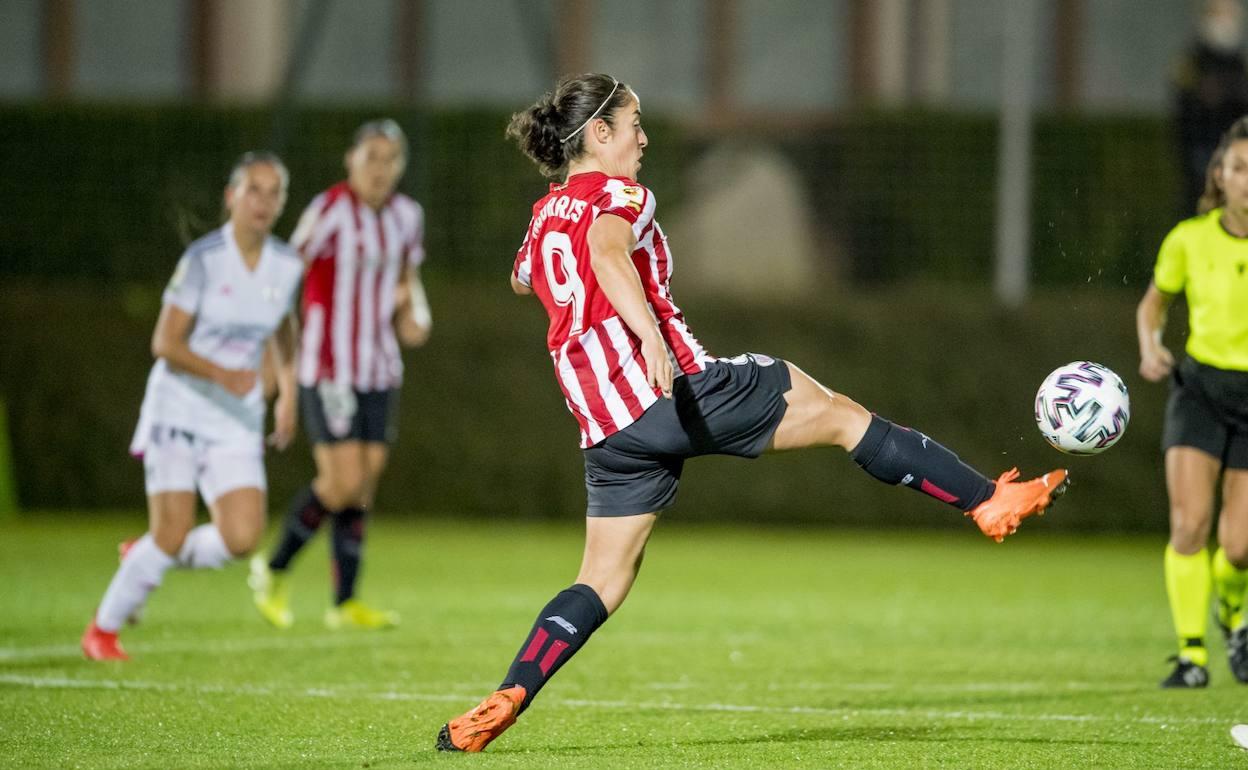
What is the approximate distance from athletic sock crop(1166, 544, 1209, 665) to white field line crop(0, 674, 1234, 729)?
0.96m

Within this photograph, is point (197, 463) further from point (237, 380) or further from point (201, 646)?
point (201, 646)

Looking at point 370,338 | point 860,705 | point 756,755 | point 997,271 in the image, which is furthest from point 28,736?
point 997,271

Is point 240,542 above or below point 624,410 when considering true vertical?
below

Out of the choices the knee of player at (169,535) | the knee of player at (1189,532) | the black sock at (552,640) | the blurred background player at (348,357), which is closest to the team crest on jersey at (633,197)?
the black sock at (552,640)

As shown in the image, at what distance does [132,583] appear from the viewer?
8.08m

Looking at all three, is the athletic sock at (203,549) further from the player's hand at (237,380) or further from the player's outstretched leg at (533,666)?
the player's outstretched leg at (533,666)

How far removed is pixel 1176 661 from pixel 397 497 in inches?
375

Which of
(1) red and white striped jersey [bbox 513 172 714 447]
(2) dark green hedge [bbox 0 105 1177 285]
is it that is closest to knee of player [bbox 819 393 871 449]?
(1) red and white striped jersey [bbox 513 172 714 447]

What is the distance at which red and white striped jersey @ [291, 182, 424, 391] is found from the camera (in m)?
9.84

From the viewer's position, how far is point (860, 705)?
705 cm

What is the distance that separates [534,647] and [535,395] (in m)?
10.3

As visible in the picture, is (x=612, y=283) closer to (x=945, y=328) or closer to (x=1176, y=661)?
(x=1176, y=661)

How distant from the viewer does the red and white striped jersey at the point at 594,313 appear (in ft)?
19.0

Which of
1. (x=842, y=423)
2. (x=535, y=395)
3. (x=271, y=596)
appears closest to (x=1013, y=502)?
(x=842, y=423)
